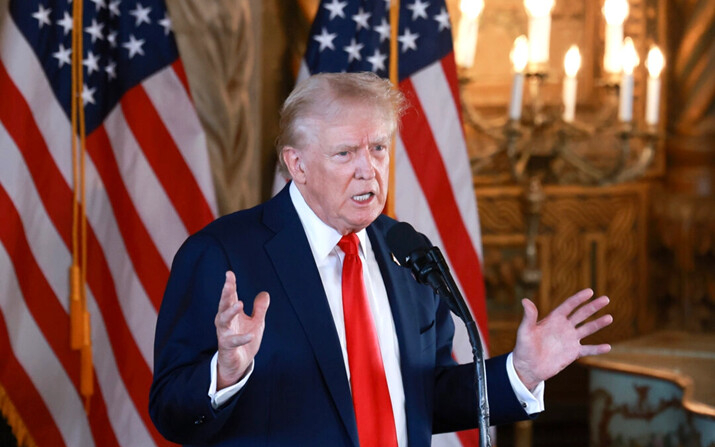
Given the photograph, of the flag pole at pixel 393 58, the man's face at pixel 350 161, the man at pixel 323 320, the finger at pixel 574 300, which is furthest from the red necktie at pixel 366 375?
the flag pole at pixel 393 58

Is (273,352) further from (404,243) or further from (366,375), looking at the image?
(404,243)

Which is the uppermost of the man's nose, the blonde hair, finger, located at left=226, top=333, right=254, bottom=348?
the blonde hair

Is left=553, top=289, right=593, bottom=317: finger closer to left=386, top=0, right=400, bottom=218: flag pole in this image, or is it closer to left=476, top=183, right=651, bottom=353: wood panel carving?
left=386, top=0, right=400, bottom=218: flag pole

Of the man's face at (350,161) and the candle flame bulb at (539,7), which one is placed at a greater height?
the candle flame bulb at (539,7)

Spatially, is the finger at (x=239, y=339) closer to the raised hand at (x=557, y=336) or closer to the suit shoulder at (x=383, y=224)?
the raised hand at (x=557, y=336)

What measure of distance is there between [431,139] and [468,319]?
5.51 ft

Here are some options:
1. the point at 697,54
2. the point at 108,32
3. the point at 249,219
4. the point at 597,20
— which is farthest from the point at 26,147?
the point at 697,54

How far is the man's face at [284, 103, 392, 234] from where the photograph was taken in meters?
2.01

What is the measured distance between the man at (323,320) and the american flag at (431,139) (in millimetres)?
1143

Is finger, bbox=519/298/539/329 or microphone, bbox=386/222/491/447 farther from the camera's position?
finger, bbox=519/298/539/329

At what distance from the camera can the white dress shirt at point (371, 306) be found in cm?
210

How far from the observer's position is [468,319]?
1.70 meters

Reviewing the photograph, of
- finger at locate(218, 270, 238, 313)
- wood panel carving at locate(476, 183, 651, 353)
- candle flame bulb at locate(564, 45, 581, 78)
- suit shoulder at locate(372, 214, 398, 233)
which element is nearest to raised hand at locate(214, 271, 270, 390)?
finger at locate(218, 270, 238, 313)

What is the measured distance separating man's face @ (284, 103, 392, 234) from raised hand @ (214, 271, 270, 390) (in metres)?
0.36
